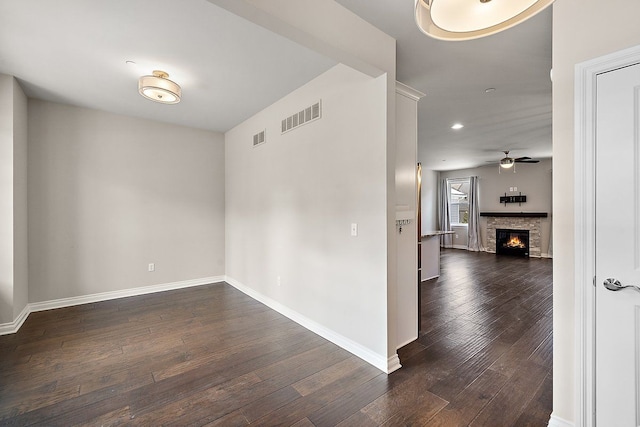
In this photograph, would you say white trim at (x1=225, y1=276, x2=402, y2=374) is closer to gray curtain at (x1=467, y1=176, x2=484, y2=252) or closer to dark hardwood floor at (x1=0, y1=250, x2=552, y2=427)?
dark hardwood floor at (x1=0, y1=250, x2=552, y2=427)

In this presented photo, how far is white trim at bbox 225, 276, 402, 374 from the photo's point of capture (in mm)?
2402

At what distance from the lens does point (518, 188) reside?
8586mm

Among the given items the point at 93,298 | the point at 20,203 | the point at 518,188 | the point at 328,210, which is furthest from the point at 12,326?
the point at 518,188

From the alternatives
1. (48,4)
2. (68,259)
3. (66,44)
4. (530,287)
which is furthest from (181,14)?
(530,287)

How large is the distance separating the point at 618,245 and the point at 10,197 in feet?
17.1

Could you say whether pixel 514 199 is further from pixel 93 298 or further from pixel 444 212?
pixel 93 298

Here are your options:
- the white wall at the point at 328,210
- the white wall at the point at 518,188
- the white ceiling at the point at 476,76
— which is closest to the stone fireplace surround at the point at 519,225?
the white wall at the point at 518,188

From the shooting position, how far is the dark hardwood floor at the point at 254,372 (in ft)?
6.15

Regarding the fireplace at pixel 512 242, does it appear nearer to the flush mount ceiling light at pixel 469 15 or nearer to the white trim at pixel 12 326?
the flush mount ceiling light at pixel 469 15

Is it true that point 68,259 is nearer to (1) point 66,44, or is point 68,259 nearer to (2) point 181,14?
(1) point 66,44

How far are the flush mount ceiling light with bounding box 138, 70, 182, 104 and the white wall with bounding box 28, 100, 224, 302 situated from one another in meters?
1.84

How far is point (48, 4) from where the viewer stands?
6.54 ft

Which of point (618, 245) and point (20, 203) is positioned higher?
point (20, 203)

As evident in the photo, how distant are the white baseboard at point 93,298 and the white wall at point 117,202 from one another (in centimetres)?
7
